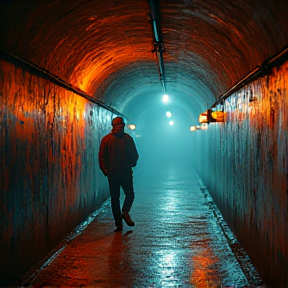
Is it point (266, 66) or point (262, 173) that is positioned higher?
point (266, 66)

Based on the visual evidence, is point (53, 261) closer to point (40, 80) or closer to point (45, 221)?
point (45, 221)

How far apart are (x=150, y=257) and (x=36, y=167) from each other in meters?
2.04

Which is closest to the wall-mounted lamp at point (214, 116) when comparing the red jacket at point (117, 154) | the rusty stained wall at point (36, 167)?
the red jacket at point (117, 154)

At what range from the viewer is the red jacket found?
28.9ft

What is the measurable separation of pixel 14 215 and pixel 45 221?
1.44 metres

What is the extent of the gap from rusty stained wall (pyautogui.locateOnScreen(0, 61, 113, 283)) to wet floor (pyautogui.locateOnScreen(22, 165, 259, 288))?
0.36 metres

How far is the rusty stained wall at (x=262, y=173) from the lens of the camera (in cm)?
473

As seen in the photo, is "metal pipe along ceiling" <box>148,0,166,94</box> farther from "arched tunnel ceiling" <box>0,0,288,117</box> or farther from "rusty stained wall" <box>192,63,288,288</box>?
"rusty stained wall" <box>192,63,288,288</box>

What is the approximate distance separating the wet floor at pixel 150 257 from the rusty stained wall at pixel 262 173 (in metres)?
0.42

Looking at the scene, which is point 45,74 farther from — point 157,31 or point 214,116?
point 214,116

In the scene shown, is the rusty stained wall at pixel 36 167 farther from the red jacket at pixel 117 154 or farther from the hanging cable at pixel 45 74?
the red jacket at pixel 117 154

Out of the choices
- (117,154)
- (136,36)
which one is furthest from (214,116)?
(117,154)

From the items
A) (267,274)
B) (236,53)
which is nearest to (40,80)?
(236,53)

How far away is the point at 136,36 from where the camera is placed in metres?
8.96
